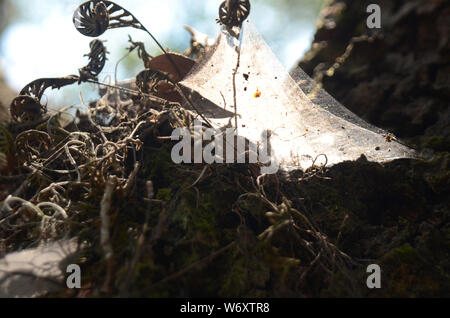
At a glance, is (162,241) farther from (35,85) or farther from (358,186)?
(35,85)

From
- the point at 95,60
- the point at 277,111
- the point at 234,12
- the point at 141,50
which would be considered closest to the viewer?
the point at 234,12

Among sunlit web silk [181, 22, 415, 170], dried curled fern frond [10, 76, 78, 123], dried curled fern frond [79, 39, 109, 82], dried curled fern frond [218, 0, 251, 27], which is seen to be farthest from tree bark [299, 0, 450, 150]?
dried curled fern frond [10, 76, 78, 123]

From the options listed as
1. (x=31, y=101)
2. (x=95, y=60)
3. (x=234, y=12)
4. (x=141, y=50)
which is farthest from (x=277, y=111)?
(x=31, y=101)

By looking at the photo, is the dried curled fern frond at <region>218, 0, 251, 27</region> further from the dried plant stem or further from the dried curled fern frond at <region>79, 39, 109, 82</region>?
the dried plant stem

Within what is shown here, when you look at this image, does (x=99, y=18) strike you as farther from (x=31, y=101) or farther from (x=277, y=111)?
(x=277, y=111)

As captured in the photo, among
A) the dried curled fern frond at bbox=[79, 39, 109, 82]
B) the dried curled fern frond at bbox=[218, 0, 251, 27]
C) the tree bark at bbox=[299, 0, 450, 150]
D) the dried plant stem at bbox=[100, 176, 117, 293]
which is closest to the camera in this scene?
the dried plant stem at bbox=[100, 176, 117, 293]
